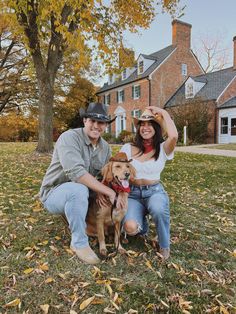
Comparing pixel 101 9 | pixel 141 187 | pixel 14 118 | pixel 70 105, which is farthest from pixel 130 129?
pixel 141 187

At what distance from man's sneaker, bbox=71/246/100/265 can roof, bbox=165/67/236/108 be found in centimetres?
2231

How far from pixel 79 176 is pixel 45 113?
27.0ft

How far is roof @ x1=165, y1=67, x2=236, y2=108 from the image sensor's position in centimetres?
2395

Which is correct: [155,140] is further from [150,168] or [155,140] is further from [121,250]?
[121,250]

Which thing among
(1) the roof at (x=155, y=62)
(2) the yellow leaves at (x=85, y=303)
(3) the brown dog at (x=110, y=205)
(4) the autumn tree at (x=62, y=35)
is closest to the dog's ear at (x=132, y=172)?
(3) the brown dog at (x=110, y=205)

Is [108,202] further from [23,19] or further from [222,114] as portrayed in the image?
[222,114]

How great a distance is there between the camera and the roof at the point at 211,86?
23953 millimetres

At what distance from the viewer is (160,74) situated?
1080 inches

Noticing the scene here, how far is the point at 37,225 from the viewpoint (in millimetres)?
4027

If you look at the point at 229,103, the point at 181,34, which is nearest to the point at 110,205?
the point at 229,103

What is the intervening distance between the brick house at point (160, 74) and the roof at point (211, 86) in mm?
1301

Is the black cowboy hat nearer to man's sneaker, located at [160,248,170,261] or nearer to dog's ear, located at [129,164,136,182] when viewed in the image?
dog's ear, located at [129,164,136,182]

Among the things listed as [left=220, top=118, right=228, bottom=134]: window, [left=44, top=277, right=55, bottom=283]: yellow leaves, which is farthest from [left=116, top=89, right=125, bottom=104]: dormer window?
[left=44, top=277, right=55, bottom=283]: yellow leaves

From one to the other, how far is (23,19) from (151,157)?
8.09m
